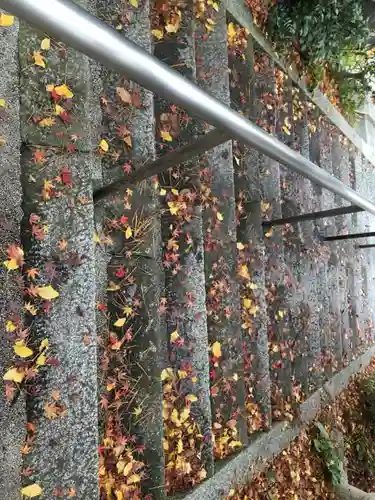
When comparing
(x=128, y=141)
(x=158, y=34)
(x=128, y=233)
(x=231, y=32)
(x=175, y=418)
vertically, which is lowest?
(x=175, y=418)

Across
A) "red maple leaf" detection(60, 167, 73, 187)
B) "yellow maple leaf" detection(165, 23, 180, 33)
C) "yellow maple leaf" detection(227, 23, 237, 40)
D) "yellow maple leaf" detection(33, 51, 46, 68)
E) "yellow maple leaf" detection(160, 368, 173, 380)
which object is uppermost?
"yellow maple leaf" detection(227, 23, 237, 40)

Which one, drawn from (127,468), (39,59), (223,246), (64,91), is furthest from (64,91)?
(127,468)

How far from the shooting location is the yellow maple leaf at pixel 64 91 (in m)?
1.52

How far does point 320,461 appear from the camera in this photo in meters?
3.44

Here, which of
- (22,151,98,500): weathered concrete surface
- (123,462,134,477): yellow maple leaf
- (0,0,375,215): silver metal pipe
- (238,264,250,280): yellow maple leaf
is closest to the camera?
(0,0,375,215): silver metal pipe

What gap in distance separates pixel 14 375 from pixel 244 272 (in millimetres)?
1588

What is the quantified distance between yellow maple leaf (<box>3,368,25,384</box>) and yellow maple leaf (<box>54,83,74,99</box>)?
892 mm

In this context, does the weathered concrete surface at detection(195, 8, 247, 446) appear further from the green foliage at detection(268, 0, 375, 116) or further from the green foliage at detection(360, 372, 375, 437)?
the green foliage at detection(360, 372, 375, 437)

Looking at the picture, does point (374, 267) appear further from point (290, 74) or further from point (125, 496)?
point (125, 496)

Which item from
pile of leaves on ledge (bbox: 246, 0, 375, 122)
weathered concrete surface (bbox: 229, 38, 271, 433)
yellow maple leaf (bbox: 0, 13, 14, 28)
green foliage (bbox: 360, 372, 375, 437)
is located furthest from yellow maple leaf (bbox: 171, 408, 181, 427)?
green foliage (bbox: 360, 372, 375, 437)

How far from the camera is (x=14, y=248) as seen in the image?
1.35m

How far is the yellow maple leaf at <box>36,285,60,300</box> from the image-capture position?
1396 millimetres

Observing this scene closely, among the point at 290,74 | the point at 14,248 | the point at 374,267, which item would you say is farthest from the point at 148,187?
the point at 374,267

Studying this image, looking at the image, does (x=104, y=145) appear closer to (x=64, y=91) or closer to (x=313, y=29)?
(x=64, y=91)
